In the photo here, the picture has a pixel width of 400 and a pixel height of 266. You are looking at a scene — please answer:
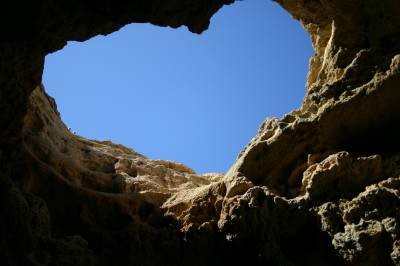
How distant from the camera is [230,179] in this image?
12.0 m

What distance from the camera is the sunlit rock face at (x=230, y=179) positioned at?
9.35 metres

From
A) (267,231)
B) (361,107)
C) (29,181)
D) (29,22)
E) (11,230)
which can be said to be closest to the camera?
(11,230)

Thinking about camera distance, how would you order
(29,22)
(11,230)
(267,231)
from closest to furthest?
(11,230) → (29,22) → (267,231)

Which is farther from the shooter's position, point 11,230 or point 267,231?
point 267,231

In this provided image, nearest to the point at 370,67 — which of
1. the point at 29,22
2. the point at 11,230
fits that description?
the point at 29,22

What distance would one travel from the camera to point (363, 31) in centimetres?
1279

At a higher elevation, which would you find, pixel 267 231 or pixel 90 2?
pixel 90 2

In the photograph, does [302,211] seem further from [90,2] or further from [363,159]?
[90,2]

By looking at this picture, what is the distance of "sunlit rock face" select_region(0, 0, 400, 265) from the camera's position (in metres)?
9.35

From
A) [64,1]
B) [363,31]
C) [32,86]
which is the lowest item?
[32,86]

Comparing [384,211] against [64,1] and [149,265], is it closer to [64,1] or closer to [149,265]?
[149,265]

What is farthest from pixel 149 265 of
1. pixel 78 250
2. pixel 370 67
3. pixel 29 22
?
pixel 370 67

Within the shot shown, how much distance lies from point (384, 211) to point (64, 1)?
730cm

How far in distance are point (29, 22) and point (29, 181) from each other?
4414 millimetres
